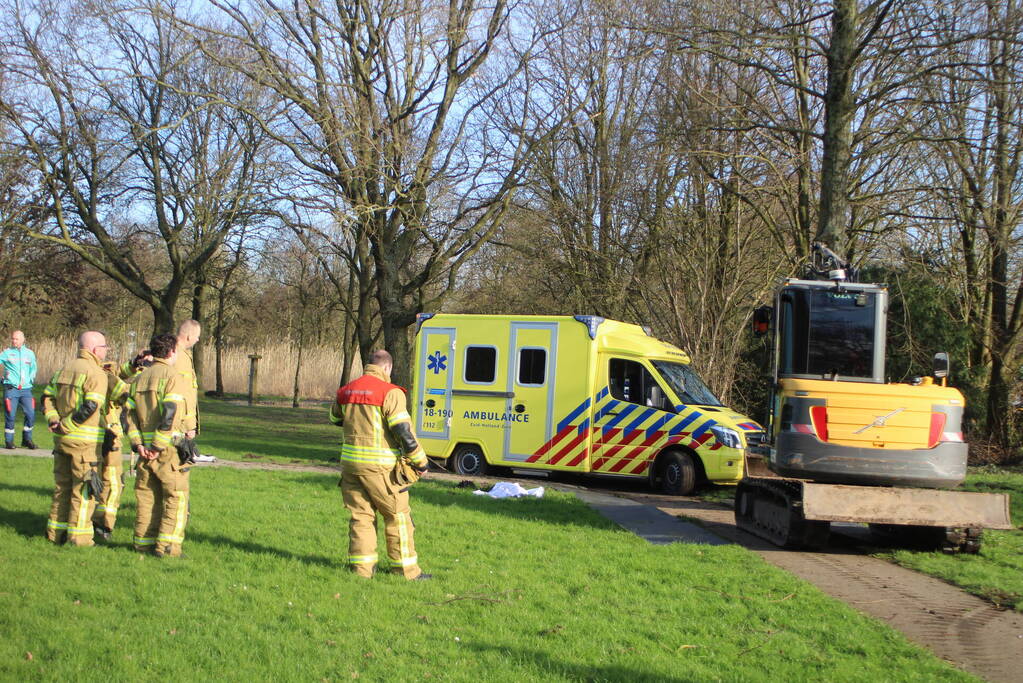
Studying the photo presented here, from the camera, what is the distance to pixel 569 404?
16.0 meters

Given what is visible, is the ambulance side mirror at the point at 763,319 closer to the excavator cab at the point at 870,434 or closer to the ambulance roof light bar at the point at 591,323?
the excavator cab at the point at 870,434

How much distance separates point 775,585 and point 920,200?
11763 mm

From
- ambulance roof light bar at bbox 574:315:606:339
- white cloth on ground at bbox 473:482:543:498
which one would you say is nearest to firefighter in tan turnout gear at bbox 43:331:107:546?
white cloth on ground at bbox 473:482:543:498

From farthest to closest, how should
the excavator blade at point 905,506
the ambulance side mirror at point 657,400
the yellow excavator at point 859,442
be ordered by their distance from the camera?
the ambulance side mirror at point 657,400, the yellow excavator at point 859,442, the excavator blade at point 905,506

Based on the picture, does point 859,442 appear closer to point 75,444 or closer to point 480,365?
point 75,444

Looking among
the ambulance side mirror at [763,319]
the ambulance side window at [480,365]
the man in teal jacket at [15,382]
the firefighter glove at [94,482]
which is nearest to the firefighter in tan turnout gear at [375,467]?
the firefighter glove at [94,482]

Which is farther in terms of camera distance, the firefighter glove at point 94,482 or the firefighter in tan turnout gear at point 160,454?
the firefighter glove at point 94,482

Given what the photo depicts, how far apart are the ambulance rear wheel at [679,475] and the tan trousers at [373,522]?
830 centimetres

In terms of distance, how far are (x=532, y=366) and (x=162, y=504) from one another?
8.80m

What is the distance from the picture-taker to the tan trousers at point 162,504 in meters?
8.05

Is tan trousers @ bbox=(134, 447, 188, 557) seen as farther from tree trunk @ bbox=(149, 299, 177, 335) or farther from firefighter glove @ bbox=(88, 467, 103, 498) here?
tree trunk @ bbox=(149, 299, 177, 335)

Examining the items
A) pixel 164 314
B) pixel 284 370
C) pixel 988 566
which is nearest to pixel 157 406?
pixel 988 566

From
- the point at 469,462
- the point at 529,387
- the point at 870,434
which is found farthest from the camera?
the point at 469,462

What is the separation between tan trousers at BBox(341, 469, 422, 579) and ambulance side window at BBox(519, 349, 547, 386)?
28.1 feet
